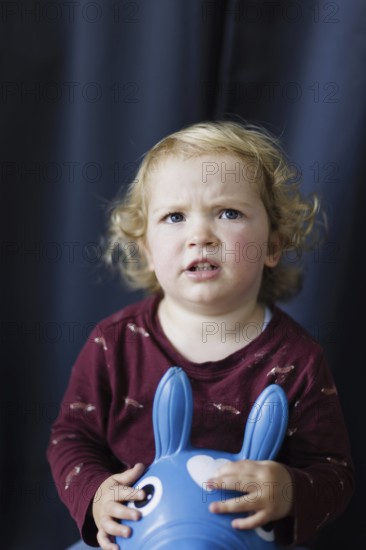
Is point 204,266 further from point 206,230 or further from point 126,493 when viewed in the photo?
point 126,493

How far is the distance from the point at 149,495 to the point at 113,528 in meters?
0.06

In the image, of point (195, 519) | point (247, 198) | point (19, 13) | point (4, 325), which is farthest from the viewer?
point (4, 325)

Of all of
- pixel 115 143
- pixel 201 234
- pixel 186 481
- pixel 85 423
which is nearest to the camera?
pixel 186 481

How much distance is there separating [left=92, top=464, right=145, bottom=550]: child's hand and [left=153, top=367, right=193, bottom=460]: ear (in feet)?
0.18

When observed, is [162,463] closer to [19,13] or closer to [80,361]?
[80,361]

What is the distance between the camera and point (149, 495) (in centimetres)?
84

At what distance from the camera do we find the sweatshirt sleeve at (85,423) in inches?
39.7

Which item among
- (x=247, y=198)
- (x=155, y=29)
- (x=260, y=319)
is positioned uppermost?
(x=155, y=29)

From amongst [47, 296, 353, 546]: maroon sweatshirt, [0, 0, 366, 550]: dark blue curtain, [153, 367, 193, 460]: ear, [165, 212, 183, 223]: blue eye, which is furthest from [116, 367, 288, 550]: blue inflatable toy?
[0, 0, 366, 550]: dark blue curtain

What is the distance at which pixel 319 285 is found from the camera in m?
1.26

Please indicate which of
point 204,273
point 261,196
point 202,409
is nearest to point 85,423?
point 202,409

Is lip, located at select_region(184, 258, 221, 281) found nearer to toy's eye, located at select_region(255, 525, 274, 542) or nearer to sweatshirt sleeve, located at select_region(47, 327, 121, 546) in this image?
sweatshirt sleeve, located at select_region(47, 327, 121, 546)

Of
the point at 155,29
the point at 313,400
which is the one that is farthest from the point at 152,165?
the point at 313,400

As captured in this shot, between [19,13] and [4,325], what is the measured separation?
1.57ft
